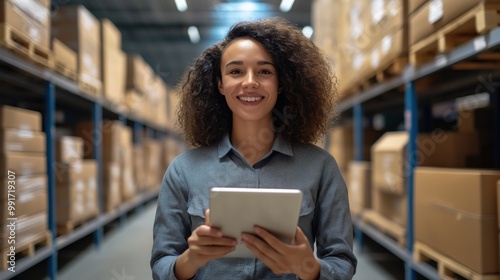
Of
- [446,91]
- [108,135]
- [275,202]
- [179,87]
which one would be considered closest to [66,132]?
[108,135]

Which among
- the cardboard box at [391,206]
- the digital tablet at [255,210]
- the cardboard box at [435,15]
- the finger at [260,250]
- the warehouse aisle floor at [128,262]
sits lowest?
the warehouse aisle floor at [128,262]

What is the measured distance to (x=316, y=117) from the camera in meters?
1.64

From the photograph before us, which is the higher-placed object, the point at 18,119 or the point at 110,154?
the point at 18,119

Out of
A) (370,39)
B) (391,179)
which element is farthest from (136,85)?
(391,179)

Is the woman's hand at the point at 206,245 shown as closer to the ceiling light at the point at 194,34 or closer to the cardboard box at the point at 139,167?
the cardboard box at the point at 139,167

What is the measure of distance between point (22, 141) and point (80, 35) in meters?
1.57

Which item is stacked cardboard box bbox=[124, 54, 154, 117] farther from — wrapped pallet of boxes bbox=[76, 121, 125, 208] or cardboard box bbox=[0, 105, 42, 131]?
cardboard box bbox=[0, 105, 42, 131]

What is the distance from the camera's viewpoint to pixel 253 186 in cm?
143

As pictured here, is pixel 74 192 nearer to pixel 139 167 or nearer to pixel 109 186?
pixel 109 186

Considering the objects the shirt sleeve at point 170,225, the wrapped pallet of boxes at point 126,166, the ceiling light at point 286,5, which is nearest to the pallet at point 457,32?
the shirt sleeve at point 170,225

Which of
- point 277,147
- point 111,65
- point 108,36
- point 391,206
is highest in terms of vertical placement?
point 108,36

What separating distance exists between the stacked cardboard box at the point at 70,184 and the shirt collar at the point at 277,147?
276 cm

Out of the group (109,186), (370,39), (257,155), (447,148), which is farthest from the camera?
(109,186)

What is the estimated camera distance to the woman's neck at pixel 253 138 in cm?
152
